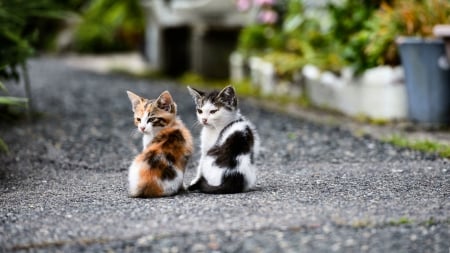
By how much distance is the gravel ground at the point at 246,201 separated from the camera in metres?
4.20

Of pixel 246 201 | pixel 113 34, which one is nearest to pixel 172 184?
pixel 246 201

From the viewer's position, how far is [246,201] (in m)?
5.04

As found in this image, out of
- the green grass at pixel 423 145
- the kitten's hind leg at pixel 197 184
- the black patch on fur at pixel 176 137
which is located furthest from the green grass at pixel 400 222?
the green grass at pixel 423 145

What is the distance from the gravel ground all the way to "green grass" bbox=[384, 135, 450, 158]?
0.39 feet

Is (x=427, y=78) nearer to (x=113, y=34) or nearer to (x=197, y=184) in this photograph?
(x=197, y=184)

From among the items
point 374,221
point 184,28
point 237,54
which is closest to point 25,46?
point 374,221

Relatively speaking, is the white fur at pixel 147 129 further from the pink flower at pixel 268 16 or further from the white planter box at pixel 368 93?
the pink flower at pixel 268 16

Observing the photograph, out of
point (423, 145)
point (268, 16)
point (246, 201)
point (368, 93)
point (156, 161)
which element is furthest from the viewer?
point (268, 16)

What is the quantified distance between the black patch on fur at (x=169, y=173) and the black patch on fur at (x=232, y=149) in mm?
281

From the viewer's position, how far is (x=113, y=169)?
7.09 metres

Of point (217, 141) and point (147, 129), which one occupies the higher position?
point (147, 129)

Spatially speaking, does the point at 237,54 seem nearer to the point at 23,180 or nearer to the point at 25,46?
the point at 25,46

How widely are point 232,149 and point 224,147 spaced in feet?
0.20

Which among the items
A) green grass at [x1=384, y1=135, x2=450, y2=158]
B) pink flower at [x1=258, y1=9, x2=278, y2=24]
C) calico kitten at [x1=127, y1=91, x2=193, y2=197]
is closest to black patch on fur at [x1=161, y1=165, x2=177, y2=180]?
calico kitten at [x1=127, y1=91, x2=193, y2=197]
